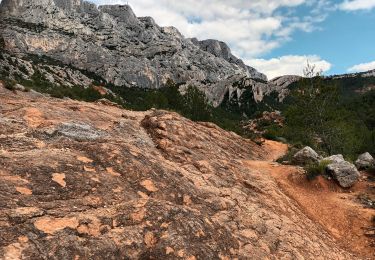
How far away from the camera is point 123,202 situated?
9.60 meters

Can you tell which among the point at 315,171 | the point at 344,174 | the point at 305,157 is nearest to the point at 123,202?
the point at 315,171

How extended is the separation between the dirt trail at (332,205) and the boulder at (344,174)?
353mm

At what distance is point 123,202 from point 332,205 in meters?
11.9

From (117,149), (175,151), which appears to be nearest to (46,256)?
(117,149)

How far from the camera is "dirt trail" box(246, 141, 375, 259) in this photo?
48.5 feet

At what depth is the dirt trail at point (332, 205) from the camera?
1480 cm

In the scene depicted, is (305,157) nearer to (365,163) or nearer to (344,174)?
(344,174)

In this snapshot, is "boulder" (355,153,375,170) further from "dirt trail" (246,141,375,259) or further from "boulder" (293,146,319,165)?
"dirt trail" (246,141,375,259)

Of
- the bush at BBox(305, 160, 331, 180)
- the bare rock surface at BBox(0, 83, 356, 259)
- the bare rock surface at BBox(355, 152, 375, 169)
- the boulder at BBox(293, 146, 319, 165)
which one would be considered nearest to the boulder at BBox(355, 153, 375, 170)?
the bare rock surface at BBox(355, 152, 375, 169)

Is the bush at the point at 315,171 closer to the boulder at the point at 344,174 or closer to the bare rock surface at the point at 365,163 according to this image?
the boulder at the point at 344,174

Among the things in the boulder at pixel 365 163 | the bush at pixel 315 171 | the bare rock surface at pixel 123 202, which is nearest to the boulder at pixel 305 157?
the bush at pixel 315 171

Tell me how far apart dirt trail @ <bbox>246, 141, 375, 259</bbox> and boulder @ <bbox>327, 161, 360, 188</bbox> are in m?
0.35

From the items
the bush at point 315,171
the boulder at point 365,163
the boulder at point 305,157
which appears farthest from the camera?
the boulder at point 365,163

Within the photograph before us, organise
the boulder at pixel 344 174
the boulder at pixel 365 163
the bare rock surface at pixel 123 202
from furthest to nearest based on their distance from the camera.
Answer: the boulder at pixel 365 163, the boulder at pixel 344 174, the bare rock surface at pixel 123 202
